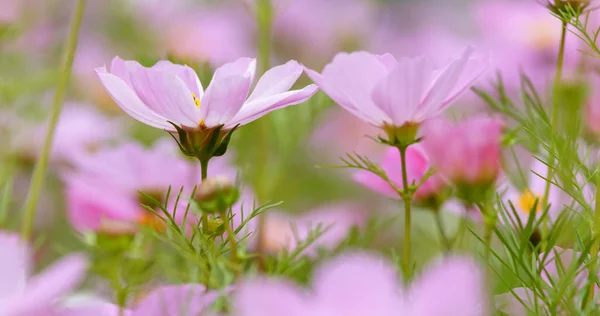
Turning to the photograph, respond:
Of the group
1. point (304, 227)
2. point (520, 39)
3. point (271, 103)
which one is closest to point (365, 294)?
point (271, 103)

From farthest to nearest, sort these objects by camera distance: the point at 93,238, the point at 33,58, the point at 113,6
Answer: the point at 113,6
the point at 33,58
the point at 93,238

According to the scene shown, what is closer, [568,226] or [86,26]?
[568,226]

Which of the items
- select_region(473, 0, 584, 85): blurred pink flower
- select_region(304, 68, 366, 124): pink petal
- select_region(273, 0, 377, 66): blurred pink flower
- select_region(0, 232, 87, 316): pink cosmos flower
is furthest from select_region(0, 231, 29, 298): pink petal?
select_region(273, 0, 377, 66): blurred pink flower

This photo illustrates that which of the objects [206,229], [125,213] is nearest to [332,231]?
[125,213]

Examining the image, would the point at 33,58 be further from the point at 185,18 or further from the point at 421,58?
the point at 421,58

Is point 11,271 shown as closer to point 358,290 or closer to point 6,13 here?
point 358,290

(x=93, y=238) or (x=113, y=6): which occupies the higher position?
(x=113, y=6)

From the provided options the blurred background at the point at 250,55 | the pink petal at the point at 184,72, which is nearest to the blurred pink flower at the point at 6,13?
the blurred background at the point at 250,55

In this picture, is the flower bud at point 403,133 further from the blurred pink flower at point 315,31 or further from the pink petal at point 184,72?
the blurred pink flower at point 315,31
